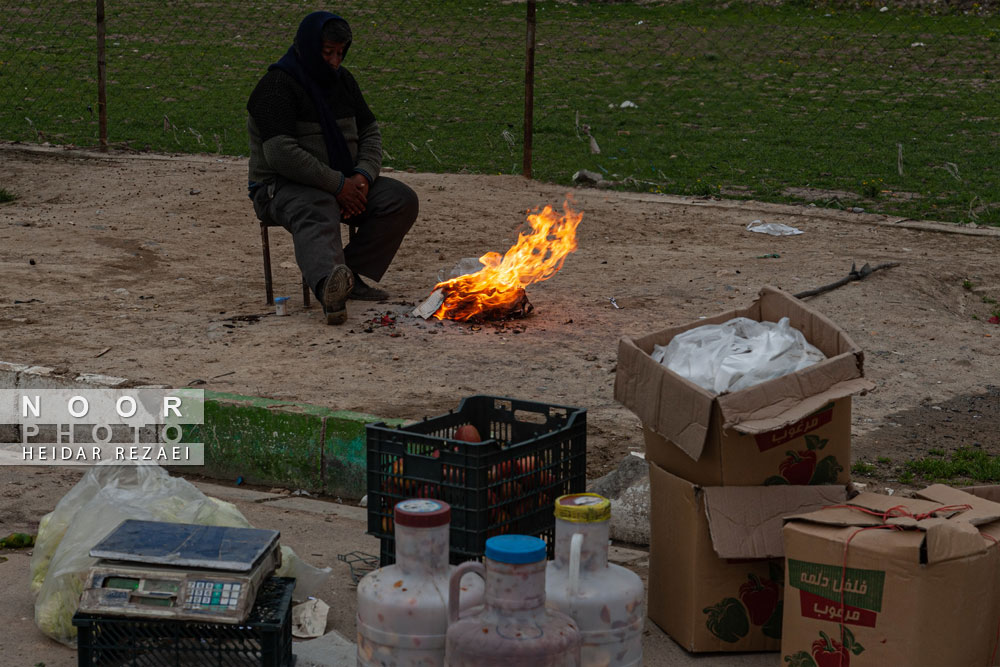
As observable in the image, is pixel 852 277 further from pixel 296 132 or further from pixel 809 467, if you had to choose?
pixel 809 467

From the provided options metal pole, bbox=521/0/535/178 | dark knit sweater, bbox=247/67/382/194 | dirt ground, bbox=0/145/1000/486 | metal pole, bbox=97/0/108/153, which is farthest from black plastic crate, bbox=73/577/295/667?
metal pole, bbox=97/0/108/153

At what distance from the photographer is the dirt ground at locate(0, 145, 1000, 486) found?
625 centimetres

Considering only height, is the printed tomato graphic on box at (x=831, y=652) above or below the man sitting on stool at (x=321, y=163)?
below

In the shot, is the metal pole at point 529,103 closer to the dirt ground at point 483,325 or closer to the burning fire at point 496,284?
the dirt ground at point 483,325

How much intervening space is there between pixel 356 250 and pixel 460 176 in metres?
4.21

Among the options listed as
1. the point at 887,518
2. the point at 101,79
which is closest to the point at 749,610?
the point at 887,518

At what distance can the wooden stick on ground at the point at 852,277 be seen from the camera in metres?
7.92

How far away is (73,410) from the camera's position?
5895 mm

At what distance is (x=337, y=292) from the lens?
7246 mm

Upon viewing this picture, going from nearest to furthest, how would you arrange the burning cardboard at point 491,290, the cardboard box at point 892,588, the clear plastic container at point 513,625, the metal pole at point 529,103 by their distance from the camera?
the clear plastic container at point 513,625
the cardboard box at point 892,588
the burning cardboard at point 491,290
the metal pole at point 529,103

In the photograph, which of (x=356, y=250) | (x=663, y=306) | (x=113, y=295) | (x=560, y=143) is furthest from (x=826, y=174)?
(x=113, y=295)

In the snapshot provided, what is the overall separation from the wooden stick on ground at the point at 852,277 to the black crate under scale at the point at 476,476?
412cm

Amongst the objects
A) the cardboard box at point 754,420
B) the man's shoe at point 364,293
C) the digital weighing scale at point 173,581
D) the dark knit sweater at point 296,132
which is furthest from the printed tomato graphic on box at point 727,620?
the man's shoe at point 364,293

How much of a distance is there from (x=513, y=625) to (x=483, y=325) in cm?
461
